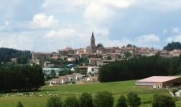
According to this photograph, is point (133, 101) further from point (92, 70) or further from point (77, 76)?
point (92, 70)

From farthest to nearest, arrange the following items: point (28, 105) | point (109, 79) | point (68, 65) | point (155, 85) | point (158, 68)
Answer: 1. point (68, 65)
2. point (158, 68)
3. point (109, 79)
4. point (155, 85)
5. point (28, 105)

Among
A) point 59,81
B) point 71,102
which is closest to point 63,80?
point 59,81

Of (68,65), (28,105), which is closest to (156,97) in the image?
(28,105)

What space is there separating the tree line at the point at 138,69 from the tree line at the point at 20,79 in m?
22.5

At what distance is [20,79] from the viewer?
101188 mm

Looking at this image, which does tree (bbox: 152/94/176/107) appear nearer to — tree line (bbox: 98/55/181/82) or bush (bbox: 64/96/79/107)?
bush (bbox: 64/96/79/107)

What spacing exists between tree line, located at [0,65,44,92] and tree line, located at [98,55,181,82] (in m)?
22.5

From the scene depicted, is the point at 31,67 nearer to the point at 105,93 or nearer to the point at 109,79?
the point at 109,79

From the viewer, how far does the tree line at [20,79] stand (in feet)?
326

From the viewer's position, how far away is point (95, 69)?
161 metres

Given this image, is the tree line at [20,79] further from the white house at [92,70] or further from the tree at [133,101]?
the white house at [92,70]

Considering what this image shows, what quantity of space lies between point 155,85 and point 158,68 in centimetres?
3653

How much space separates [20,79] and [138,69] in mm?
38984

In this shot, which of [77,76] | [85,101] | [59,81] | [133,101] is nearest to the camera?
[133,101]
